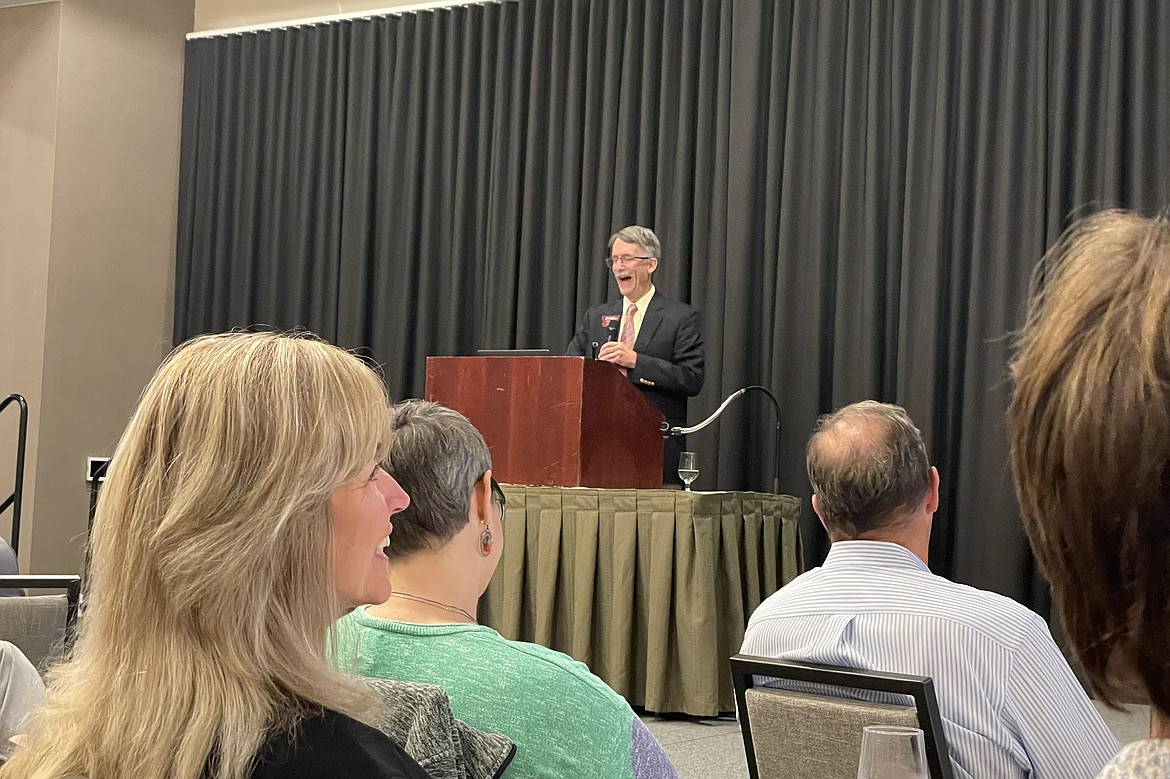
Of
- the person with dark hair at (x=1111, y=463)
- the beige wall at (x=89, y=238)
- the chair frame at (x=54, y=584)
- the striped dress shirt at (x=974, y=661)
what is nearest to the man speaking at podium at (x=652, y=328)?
the chair frame at (x=54, y=584)

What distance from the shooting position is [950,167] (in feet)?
19.8

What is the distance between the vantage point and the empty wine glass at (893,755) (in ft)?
3.74

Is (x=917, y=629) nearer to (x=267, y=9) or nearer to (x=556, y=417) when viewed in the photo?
(x=556, y=417)

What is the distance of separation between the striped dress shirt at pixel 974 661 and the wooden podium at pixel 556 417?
100 inches

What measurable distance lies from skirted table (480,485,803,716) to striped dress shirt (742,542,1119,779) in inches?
99.6

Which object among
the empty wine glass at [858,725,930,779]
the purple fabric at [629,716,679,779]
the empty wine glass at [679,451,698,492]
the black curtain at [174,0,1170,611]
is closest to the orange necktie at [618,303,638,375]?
the empty wine glass at [679,451,698,492]

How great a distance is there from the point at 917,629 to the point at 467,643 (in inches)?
29.9

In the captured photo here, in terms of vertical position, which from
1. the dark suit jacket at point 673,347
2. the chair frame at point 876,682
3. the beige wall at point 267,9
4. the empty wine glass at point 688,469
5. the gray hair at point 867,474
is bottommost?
the chair frame at point 876,682

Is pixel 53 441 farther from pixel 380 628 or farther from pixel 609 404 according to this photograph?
pixel 380 628

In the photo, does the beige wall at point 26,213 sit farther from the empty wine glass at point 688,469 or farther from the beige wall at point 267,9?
the empty wine glass at point 688,469

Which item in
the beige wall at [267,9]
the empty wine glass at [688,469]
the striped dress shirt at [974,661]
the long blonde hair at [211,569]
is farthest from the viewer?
the beige wall at [267,9]

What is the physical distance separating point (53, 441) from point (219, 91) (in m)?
2.36

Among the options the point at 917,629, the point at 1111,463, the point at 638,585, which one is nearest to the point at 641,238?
the point at 638,585

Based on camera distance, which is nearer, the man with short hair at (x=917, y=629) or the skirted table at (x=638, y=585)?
the man with short hair at (x=917, y=629)
